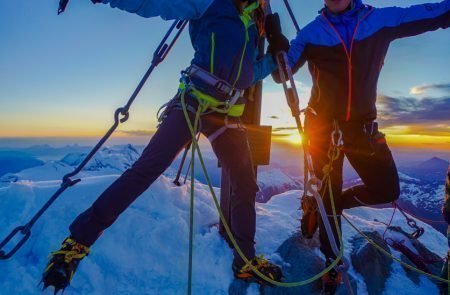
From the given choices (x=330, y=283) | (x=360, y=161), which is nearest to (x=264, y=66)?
(x=360, y=161)

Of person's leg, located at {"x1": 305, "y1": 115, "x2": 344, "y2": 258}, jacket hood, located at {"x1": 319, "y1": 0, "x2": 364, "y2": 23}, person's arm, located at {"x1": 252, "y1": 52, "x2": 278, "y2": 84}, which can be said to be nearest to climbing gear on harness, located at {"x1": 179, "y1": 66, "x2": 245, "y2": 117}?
person's arm, located at {"x1": 252, "y1": 52, "x2": 278, "y2": 84}

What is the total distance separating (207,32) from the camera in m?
3.25

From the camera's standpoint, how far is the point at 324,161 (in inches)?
155

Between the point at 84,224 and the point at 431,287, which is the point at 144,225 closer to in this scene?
the point at 84,224

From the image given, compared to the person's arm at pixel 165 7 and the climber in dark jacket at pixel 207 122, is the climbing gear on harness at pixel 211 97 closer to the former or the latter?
the climber in dark jacket at pixel 207 122

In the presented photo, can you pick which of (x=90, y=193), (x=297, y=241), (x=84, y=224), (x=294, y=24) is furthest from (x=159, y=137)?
(x=294, y=24)

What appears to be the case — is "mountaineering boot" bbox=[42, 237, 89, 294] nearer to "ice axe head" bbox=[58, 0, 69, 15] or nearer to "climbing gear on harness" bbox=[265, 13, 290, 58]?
"ice axe head" bbox=[58, 0, 69, 15]

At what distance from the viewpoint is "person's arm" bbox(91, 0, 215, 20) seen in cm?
288

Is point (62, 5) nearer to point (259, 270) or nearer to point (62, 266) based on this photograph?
point (62, 266)

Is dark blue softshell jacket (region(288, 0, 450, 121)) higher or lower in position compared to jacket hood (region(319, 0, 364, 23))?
lower

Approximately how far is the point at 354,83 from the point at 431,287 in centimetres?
324

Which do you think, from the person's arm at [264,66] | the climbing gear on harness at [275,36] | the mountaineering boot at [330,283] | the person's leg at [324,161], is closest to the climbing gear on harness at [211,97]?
the person's arm at [264,66]

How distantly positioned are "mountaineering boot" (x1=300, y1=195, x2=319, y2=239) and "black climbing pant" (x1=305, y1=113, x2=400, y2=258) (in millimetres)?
473

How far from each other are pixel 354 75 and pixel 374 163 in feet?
3.47
